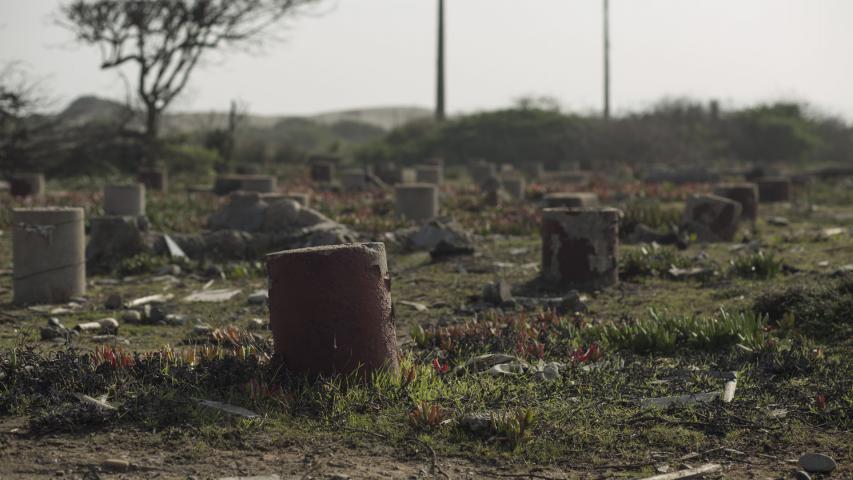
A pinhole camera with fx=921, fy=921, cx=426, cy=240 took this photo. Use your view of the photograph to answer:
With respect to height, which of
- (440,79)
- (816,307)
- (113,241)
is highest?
(440,79)

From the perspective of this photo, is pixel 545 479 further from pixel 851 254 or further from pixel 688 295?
pixel 851 254

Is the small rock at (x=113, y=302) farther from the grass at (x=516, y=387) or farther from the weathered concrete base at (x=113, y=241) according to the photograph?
the weathered concrete base at (x=113, y=241)

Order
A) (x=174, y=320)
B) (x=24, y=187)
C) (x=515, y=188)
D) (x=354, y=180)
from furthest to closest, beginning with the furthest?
(x=354, y=180) < (x=515, y=188) < (x=24, y=187) < (x=174, y=320)

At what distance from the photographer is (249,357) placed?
554cm

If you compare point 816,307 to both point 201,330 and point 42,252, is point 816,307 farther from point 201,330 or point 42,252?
point 42,252

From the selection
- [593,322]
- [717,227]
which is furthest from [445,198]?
[593,322]

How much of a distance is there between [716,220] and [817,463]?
864cm

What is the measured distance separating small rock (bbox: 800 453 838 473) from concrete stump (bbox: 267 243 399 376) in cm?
230

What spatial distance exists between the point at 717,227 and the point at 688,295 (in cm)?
418

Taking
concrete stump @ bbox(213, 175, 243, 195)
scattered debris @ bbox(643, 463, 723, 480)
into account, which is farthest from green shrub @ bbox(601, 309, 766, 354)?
concrete stump @ bbox(213, 175, 243, 195)

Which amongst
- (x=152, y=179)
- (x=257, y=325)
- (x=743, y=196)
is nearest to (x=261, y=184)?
(x=152, y=179)

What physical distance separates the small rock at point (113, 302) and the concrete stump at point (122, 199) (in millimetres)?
6811

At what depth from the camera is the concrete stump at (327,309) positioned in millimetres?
5137

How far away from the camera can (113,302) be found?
869 cm
